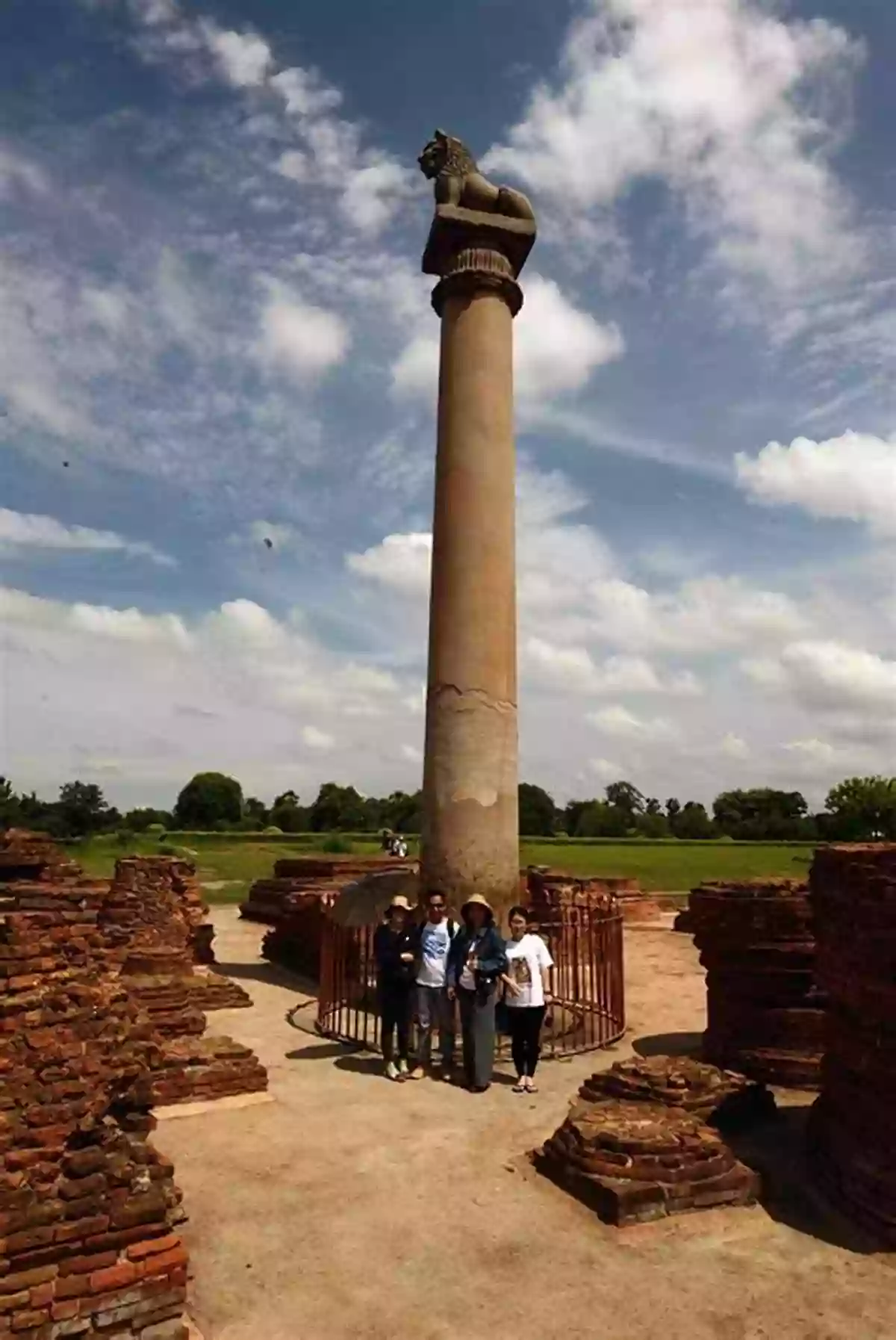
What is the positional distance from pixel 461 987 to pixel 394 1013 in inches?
26.8

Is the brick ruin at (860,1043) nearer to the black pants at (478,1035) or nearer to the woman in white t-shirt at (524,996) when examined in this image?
the woman in white t-shirt at (524,996)

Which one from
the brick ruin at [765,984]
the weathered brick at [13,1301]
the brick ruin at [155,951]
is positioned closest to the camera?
the weathered brick at [13,1301]

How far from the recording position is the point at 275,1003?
39.5 feet

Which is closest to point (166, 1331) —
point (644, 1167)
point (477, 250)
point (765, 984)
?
point (644, 1167)

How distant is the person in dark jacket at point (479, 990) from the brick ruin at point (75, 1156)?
3648 millimetres

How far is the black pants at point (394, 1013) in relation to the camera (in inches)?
334

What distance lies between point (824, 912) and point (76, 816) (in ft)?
180

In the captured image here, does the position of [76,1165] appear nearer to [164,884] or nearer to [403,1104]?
[403,1104]

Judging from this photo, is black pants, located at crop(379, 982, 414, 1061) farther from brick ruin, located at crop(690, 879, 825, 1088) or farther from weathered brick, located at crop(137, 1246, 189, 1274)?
weathered brick, located at crop(137, 1246, 189, 1274)

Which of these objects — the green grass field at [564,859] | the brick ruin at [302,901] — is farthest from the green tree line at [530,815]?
the brick ruin at [302,901]

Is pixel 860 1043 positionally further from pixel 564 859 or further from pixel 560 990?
pixel 564 859

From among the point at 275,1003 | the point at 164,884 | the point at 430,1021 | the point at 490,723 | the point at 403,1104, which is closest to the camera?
the point at 403,1104

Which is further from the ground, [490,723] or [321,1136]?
[490,723]

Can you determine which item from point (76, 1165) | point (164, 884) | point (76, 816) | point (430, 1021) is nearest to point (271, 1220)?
point (76, 1165)
